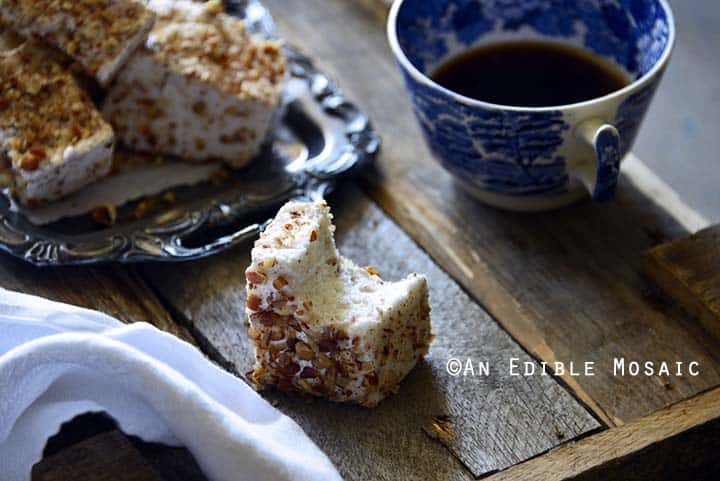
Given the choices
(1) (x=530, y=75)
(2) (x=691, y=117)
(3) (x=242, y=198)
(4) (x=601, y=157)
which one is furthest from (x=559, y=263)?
(2) (x=691, y=117)

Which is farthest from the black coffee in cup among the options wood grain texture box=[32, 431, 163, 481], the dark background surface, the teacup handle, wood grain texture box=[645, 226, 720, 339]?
the dark background surface

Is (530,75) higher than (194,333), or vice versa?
(530,75)

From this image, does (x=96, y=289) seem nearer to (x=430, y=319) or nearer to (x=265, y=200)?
(x=265, y=200)

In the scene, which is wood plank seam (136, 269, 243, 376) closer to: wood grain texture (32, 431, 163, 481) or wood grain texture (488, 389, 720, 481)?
wood grain texture (32, 431, 163, 481)

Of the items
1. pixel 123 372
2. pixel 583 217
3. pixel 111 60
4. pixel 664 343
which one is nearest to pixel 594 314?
pixel 664 343

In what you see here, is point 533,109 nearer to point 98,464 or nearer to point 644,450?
point 644,450

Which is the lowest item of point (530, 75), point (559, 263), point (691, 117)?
point (691, 117)
